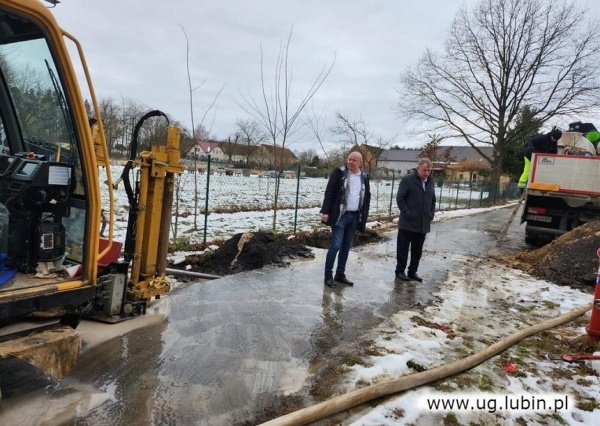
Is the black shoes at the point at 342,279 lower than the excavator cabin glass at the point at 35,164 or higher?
lower

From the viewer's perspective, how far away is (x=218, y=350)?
3854 millimetres

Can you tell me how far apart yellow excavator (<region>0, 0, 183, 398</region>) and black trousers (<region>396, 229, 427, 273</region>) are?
430cm

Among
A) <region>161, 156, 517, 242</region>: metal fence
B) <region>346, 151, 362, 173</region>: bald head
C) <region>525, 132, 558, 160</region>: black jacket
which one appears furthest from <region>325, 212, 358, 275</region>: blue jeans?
<region>525, 132, 558, 160</region>: black jacket

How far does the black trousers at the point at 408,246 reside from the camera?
655 centimetres

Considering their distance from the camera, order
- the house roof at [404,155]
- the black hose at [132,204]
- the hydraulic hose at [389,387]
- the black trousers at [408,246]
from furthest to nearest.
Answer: the house roof at [404,155] < the black trousers at [408,246] < the black hose at [132,204] < the hydraulic hose at [389,387]

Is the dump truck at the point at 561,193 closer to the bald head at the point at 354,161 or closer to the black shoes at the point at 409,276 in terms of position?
the black shoes at the point at 409,276

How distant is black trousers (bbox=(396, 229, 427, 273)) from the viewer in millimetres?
6547

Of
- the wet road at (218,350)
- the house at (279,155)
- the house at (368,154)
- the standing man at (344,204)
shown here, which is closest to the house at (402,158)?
the house at (368,154)

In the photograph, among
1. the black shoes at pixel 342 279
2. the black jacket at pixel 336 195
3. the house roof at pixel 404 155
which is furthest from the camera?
the house roof at pixel 404 155

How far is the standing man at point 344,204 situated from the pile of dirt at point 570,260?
3.83m

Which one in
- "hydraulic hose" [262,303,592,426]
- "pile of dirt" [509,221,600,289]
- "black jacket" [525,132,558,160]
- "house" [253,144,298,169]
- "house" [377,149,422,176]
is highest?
"house" [377,149,422,176]

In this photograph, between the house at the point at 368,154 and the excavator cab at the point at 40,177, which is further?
the house at the point at 368,154

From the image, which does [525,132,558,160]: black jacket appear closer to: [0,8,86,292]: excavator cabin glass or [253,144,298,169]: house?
[253,144,298,169]: house

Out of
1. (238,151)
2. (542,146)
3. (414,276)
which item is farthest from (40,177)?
(238,151)
